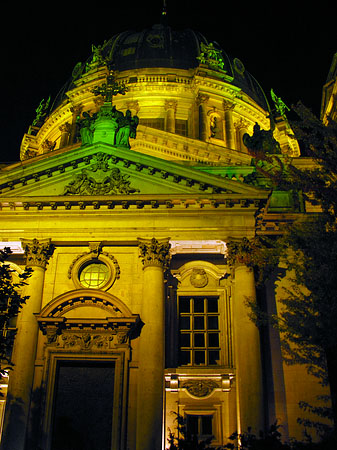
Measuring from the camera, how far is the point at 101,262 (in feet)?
68.7

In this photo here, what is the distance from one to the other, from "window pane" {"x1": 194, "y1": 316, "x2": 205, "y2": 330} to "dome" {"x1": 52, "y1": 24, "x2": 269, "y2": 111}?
2960 centimetres

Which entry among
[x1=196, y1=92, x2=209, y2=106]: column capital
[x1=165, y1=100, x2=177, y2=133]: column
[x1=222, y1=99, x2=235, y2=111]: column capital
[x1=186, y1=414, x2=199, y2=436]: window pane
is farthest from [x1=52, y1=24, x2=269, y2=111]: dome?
[x1=186, y1=414, x2=199, y2=436]: window pane

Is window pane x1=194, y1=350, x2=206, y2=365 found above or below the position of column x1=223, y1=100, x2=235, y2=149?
below

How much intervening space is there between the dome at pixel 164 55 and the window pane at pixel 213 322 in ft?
97.0

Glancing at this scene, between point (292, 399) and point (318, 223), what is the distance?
6580 millimetres

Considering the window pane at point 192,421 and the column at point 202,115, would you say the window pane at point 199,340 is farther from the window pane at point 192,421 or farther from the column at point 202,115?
the column at point 202,115

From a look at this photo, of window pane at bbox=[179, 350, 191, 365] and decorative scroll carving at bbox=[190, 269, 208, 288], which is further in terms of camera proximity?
decorative scroll carving at bbox=[190, 269, 208, 288]

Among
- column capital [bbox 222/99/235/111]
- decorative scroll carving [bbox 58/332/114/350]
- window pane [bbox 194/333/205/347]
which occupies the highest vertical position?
column capital [bbox 222/99/235/111]

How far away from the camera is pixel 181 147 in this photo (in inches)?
1361

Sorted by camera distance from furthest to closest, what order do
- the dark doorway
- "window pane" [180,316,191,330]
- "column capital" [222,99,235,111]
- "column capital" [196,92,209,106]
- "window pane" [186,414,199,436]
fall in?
"column capital" [222,99,235,111] < "column capital" [196,92,209,106] < "window pane" [180,316,191,330] < "window pane" [186,414,199,436] < the dark doorway

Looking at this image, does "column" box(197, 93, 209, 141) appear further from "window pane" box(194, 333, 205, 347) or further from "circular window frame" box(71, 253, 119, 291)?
"window pane" box(194, 333, 205, 347)

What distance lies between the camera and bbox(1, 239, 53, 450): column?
56.4ft

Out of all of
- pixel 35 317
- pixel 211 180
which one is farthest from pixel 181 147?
pixel 35 317

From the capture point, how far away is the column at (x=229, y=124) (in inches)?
1683
